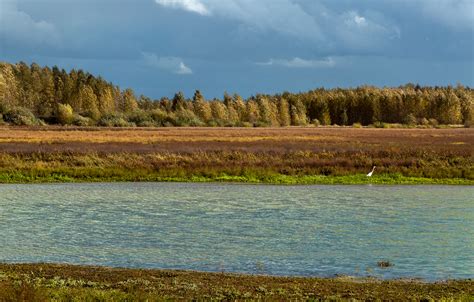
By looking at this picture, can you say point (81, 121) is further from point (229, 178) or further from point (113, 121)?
point (229, 178)

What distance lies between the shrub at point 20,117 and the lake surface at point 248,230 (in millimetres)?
98701

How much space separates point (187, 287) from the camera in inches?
574

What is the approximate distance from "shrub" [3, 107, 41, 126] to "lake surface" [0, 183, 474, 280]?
98701 millimetres

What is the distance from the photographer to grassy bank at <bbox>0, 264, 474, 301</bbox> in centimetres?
1330

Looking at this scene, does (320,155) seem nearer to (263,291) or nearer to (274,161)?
(274,161)

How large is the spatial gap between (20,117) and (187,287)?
12514 centimetres

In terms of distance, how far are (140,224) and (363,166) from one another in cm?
2601

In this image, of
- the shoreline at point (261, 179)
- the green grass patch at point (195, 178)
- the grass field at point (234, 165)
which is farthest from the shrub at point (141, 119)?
the shoreline at point (261, 179)

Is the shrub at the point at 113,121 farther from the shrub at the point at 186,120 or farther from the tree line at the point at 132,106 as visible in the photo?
the shrub at the point at 186,120

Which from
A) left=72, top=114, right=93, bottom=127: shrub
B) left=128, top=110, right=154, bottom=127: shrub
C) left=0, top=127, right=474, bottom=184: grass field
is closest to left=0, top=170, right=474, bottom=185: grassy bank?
left=0, top=127, right=474, bottom=184: grass field

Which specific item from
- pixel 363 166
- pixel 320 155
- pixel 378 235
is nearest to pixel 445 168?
pixel 363 166

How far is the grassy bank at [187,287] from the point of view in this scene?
13.3 m

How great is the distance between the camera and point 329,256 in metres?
19.3

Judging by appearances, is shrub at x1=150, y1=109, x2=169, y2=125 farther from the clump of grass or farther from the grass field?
the clump of grass
